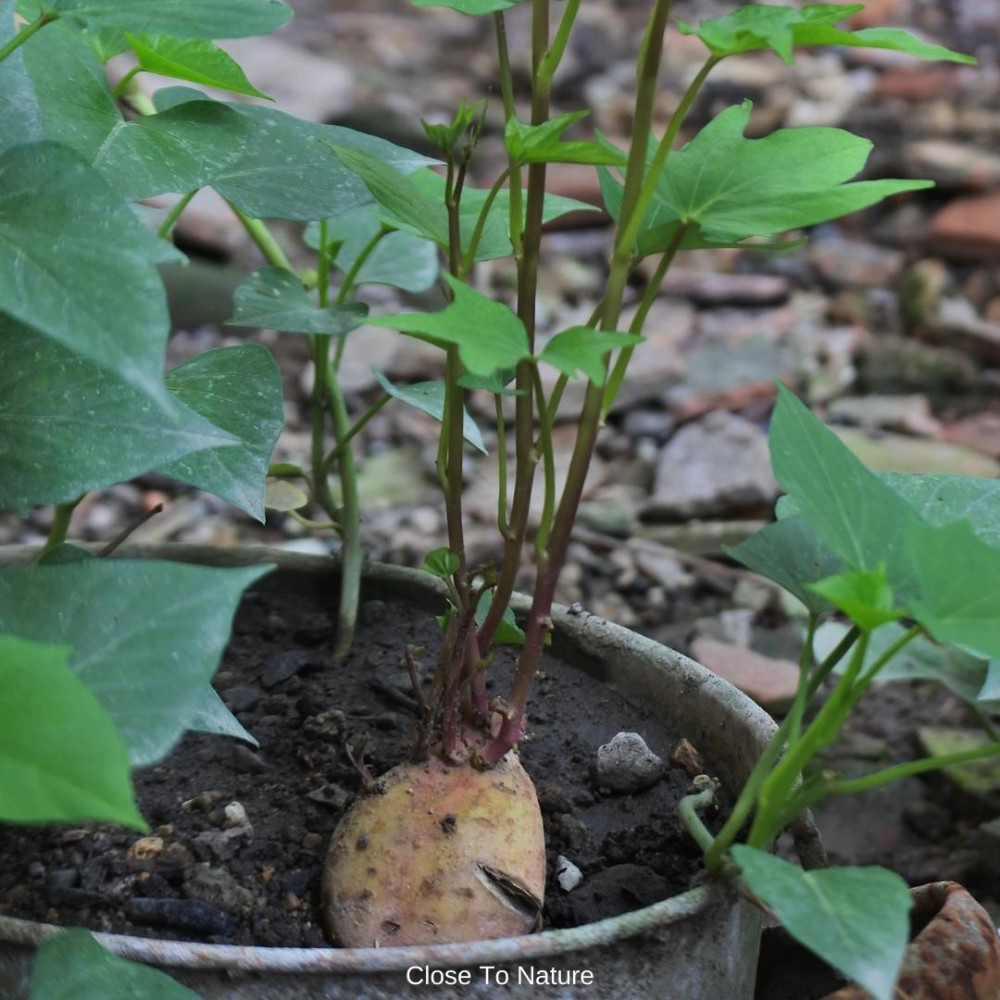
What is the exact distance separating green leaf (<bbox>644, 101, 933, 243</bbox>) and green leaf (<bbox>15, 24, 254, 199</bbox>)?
24 centimetres

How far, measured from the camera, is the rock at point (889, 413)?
78.3 inches

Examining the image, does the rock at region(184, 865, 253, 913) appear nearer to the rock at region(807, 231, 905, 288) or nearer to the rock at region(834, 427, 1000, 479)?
the rock at region(834, 427, 1000, 479)

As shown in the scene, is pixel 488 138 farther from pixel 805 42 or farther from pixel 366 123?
pixel 805 42

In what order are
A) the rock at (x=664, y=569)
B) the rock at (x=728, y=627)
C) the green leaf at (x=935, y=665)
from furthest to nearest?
the rock at (x=664, y=569), the rock at (x=728, y=627), the green leaf at (x=935, y=665)

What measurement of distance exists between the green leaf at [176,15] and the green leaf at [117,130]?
0.26 feet

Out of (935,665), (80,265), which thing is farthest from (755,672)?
(80,265)

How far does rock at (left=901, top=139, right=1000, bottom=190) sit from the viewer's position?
103 inches

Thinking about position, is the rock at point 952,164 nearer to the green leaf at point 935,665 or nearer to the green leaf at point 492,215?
the green leaf at point 935,665

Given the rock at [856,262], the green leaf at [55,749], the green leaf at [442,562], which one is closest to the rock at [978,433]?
the rock at [856,262]

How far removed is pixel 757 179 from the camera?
2.14 feet

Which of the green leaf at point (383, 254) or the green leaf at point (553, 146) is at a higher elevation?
the green leaf at point (553, 146)

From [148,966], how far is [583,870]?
263 millimetres

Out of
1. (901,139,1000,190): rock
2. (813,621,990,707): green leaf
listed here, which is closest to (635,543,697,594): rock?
(813,621,990,707): green leaf

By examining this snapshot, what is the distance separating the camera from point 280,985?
0.58m
